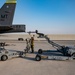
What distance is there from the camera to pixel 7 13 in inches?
707

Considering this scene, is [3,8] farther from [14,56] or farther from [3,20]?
[14,56]

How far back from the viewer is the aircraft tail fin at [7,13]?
17.8 metres

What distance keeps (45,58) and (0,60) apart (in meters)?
3.51

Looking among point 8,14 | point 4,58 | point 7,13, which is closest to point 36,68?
point 4,58

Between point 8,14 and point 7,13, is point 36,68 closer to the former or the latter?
point 8,14

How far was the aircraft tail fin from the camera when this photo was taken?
17750mm

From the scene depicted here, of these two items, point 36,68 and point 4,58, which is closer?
point 36,68

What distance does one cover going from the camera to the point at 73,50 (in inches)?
482

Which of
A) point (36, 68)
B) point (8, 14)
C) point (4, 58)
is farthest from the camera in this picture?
point (8, 14)

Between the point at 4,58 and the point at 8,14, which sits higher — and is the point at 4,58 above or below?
below

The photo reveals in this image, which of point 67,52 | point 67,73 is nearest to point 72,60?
point 67,52

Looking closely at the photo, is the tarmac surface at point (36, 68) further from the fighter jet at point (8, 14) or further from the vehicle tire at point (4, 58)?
the fighter jet at point (8, 14)

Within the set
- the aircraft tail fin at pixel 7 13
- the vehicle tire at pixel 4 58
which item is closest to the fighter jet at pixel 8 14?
the aircraft tail fin at pixel 7 13

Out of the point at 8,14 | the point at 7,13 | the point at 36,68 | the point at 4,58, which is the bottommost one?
the point at 36,68
